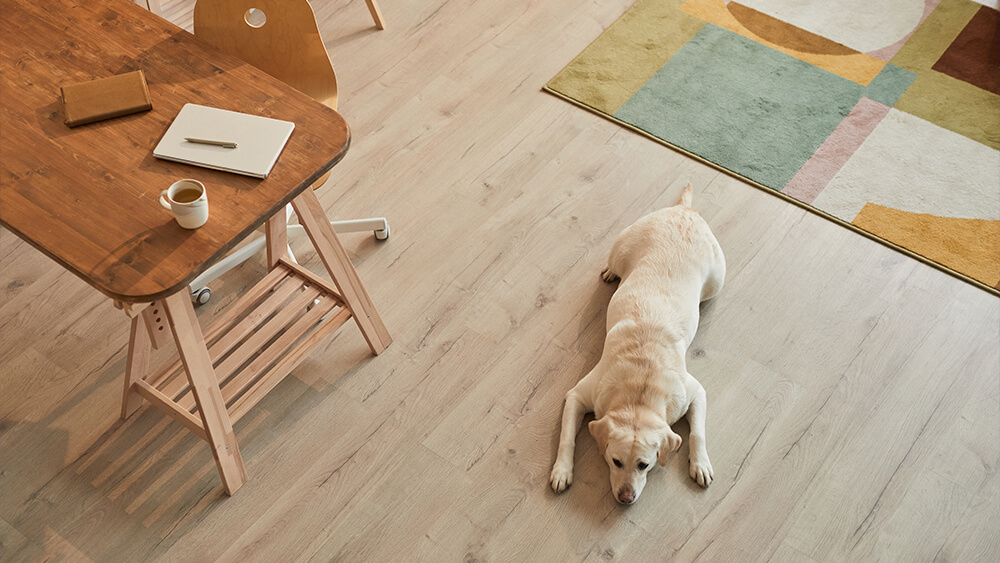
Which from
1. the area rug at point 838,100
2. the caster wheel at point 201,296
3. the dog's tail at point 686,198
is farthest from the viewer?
the area rug at point 838,100

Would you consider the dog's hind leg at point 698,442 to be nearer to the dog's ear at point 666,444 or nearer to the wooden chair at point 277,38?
the dog's ear at point 666,444

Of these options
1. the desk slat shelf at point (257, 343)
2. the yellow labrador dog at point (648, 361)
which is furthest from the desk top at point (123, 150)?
the yellow labrador dog at point (648, 361)

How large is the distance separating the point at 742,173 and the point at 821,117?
442mm

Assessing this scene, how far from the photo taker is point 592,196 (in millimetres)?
2633

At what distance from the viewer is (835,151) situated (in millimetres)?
2779

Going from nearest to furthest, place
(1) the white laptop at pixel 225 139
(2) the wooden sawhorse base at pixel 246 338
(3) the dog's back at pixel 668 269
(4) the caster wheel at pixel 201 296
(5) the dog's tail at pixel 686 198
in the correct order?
(1) the white laptop at pixel 225 139
(2) the wooden sawhorse base at pixel 246 338
(3) the dog's back at pixel 668 269
(4) the caster wheel at pixel 201 296
(5) the dog's tail at pixel 686 198

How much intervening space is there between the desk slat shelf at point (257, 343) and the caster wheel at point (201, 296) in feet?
0.50

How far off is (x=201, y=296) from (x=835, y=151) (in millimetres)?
2068

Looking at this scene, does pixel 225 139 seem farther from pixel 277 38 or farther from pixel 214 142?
pixel 277 38

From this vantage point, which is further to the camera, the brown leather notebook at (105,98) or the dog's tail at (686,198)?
the dog's tail at (686,198)

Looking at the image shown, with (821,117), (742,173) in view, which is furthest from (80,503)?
(821,117)

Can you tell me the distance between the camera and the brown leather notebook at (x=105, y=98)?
1.73 meters

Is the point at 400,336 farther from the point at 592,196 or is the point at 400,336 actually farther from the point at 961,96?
the point at 961,96

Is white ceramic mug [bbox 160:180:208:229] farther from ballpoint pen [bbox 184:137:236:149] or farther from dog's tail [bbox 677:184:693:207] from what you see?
dog's tail [bbox 677:184:693:207]
